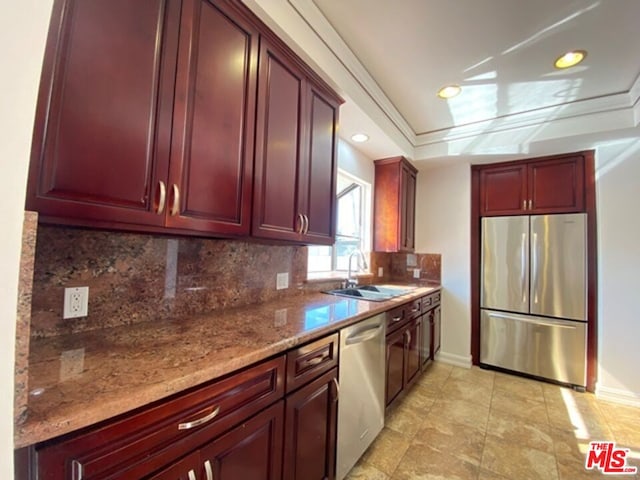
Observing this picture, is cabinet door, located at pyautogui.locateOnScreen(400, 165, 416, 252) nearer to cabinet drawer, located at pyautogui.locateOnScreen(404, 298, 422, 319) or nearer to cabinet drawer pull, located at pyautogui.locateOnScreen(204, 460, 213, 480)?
cabinet drawer, located at pyautogui.locateOnScreen(404, 298, 422, 319)

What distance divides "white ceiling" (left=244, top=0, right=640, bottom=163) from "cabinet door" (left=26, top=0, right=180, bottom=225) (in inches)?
24.3

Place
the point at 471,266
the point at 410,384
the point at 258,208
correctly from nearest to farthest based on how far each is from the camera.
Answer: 1. the point at 258,208
2. the point at 410,384
3. the point at 471,266

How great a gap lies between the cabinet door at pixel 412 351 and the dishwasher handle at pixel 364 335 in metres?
0.64

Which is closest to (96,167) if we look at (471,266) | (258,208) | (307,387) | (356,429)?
(258,208)

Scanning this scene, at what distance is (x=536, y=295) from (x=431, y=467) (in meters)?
2.15

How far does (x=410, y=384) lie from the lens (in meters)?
2.48

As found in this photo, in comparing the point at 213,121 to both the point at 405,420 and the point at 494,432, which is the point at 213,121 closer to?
the point at 405,420

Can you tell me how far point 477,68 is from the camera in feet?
6.66

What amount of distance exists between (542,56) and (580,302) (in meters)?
2.30

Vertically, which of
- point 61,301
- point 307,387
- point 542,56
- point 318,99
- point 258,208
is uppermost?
point 542,56

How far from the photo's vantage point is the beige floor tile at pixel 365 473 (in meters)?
1.62

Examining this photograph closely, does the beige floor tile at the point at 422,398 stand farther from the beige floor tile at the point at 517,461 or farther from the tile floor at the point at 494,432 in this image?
the beige floor tile at the point at 517,461

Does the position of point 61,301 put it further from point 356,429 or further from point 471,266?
point 471,266

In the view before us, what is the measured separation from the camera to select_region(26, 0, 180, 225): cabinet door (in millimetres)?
792
